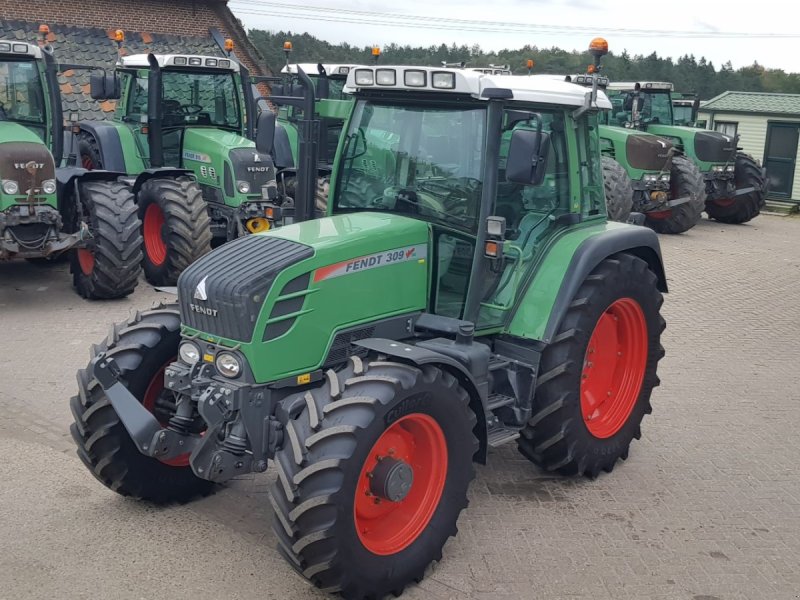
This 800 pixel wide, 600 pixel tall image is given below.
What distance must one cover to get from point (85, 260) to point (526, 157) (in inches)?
253

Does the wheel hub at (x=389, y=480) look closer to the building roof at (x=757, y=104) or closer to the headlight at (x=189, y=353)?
the headlight at (x=189, y=353)

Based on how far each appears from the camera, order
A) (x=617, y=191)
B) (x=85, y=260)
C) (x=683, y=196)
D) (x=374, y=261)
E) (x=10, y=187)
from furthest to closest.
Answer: (x=683, y=196) → (x=617, y=191) → (x=85, y=260) → (x=10, y=187) → (x=374, y=261)

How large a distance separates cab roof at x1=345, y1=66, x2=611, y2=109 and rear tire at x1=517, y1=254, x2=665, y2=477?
1.03 metres

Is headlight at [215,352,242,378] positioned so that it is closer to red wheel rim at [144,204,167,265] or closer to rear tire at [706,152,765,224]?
red wheel rim at [144,204,167,265]

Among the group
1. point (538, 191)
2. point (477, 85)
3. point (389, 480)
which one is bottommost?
point (389, 480)

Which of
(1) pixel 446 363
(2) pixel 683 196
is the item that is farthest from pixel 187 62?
(2) pixel 683 196

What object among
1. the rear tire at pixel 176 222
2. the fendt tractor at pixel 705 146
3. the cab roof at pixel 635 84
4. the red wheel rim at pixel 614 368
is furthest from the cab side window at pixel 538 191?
the cab roof at pixel 635 84

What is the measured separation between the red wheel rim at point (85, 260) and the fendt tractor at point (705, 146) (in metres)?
10.0

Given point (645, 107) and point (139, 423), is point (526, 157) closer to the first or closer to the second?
point (139, 423)

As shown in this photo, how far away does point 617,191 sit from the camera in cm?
1364

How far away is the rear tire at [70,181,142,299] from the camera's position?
905 centimetres

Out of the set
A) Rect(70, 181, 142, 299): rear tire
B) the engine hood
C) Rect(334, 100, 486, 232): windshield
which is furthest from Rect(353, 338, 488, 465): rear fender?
Rect(70, 181, 142, 299): rear tire

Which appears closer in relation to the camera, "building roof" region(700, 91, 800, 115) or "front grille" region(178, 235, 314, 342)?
"front grille" region(178, 235, 314, 342)

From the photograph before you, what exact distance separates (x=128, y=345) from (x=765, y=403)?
505cm
